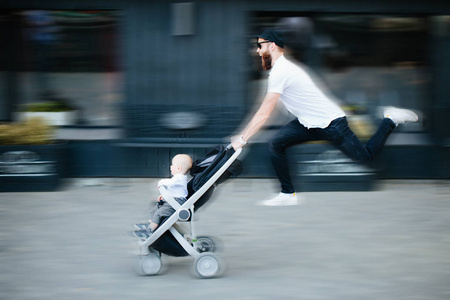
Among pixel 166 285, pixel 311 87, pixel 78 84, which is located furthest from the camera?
pixel 78 84

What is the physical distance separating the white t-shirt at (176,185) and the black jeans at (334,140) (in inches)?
49.8

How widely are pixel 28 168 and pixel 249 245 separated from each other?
366 cm

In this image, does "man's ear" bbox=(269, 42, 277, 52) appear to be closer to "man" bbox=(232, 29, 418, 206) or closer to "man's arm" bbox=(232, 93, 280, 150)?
"man" bbox=(232, 29, 418, 206)

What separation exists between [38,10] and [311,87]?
16.8 feet

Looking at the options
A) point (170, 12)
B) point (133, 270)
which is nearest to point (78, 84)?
point (170, 12)

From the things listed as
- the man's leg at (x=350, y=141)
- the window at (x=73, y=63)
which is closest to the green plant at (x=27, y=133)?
the window at (x=73, y=63)

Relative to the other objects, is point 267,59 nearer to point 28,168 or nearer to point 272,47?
point 272,47

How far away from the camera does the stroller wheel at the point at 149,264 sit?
15.6 ft

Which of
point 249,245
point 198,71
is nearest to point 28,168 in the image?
point 198,71

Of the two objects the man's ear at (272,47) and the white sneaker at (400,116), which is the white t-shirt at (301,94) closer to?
the man's ear at (272,47)

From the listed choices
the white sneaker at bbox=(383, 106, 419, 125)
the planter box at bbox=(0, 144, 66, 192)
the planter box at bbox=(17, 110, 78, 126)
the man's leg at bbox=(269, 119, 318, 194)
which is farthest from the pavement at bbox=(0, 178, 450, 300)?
the white sneaker at bbox=(383, 106, 419, 125)

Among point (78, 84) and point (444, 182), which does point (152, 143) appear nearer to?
point (78, 84)

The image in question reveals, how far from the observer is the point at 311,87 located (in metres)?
5.29

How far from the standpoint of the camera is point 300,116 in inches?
213
